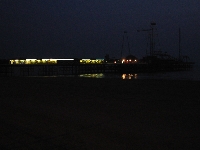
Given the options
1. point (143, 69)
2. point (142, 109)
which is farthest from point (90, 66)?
point (142, 109)

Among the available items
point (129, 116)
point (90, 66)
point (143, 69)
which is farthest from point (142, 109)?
point (143, 69)

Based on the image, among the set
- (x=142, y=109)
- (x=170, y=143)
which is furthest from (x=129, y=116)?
(x=170, y=143)

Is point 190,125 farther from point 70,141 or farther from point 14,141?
point 14,141

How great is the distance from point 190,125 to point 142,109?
8.02ft

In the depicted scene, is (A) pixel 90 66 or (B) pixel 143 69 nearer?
(A) pixel 90 66

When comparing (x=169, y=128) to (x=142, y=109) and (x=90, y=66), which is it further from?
(x=90, y=66)

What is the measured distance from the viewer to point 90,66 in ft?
180

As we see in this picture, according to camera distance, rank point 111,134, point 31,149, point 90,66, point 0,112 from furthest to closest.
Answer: point 90,66, point 0,112, point 111,134, point 31,149

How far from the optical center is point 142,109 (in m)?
9.12

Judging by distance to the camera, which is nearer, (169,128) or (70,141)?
(70,141)

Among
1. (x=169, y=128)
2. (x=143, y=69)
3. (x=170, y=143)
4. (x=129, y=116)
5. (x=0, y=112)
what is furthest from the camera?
(x=143, y=69)

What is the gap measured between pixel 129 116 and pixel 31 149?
146 inches

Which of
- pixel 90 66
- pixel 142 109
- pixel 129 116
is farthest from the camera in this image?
pixel 90 66

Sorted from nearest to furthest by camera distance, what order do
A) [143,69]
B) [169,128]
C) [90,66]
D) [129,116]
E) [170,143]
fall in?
1. [170,143]
2. [169,128]
3. [129,116]
4. [90,66]
5. [143,69]
